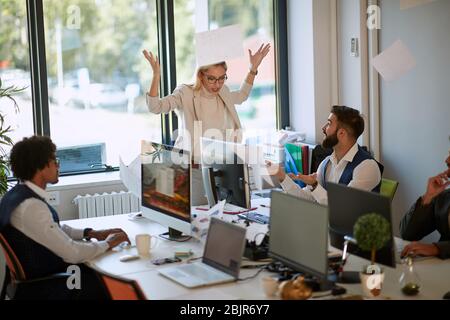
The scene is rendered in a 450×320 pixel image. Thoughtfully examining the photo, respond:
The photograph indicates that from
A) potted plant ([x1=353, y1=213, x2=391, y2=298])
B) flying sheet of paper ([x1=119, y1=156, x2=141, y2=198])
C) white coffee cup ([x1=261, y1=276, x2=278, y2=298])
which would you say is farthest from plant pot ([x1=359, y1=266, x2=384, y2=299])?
flying sheet of paper ([x1=119, y1=156, x2=141, y2=198])

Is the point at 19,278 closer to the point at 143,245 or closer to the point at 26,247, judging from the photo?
the point at 26,247

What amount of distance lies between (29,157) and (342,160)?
1729 mm

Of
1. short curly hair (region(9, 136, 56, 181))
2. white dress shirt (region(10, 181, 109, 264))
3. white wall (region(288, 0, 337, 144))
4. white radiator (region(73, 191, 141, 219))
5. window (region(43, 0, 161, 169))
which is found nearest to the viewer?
white dress shirt (region(10, 181, 109, 264))

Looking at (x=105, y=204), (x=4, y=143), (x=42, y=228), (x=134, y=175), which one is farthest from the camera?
(x=105, y=204)

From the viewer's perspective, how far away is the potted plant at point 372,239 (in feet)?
8.98

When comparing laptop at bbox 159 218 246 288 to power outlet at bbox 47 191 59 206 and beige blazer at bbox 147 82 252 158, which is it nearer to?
beige blazer at bbox 147 82 252 158

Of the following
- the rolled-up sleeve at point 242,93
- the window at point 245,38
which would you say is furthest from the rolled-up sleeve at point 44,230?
the window at point 245,38

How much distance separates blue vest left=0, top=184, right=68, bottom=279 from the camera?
3.33 metres

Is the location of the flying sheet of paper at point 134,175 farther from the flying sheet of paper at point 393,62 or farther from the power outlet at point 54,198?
the flying sheet of paper at point 393,62

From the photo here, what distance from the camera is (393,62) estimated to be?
477 cm

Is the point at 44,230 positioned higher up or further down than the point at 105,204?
higher up

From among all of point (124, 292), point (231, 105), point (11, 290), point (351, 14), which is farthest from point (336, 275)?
point (351, 14)

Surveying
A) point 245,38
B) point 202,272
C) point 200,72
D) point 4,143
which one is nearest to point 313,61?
point 245,38

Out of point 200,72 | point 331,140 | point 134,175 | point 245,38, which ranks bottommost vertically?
point 134,175
